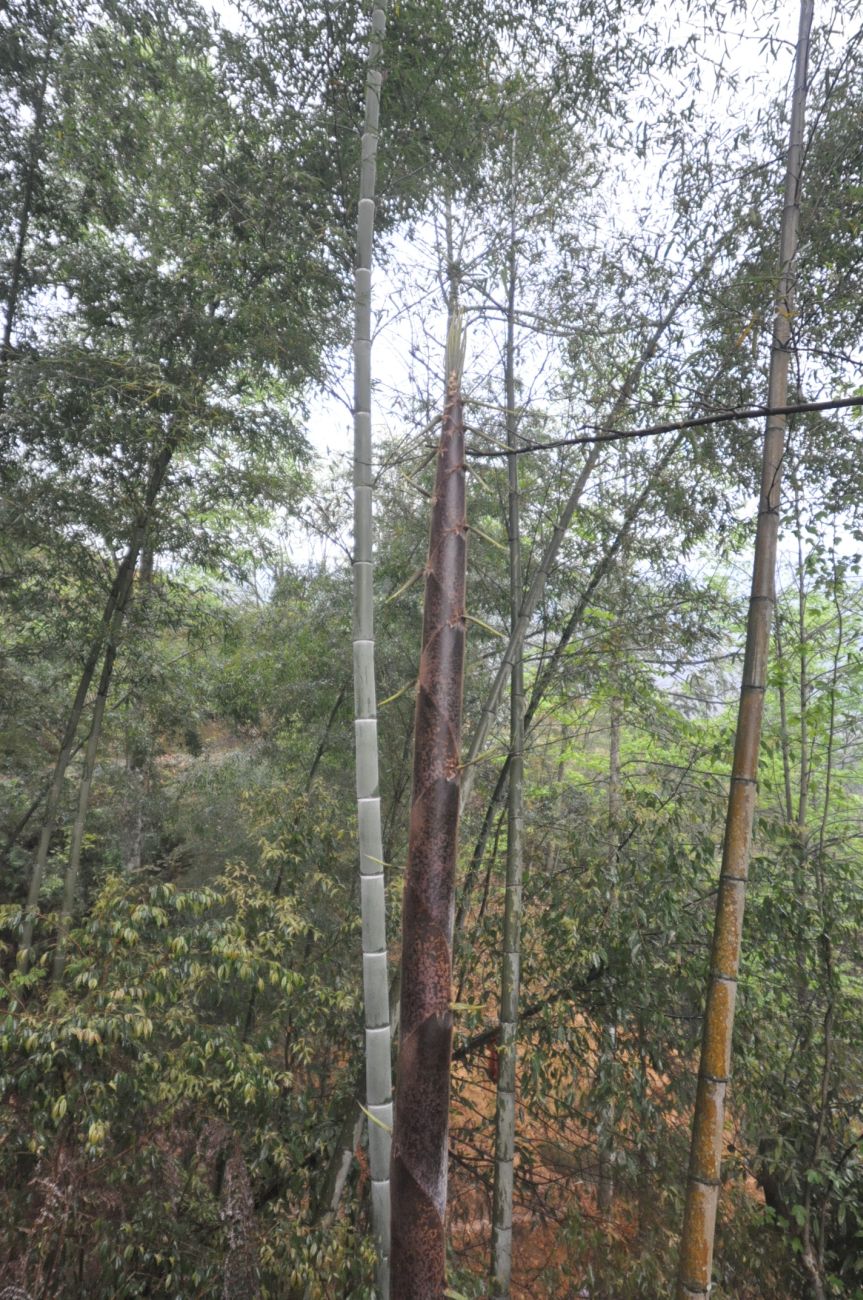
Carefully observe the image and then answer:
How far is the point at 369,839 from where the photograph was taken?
1.55 meters

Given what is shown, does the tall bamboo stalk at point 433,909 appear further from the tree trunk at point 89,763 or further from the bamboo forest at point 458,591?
the tree trunk at point 89,763

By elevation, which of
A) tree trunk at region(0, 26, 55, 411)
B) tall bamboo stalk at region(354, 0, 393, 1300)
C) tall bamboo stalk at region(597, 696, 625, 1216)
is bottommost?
tall bamboo stalk at region(597, 696, 625, 1216)

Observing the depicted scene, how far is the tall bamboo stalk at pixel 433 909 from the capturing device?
1.06m

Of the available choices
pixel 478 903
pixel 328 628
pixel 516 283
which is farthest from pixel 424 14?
pixel 478 903

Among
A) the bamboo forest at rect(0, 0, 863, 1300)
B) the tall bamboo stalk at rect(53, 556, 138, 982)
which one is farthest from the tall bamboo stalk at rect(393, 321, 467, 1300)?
the tall bamboo stalk at rect(53, 556, 138, 982)

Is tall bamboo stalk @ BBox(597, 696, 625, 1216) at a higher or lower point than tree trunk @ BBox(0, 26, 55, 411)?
lower

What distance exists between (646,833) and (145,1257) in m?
2.52

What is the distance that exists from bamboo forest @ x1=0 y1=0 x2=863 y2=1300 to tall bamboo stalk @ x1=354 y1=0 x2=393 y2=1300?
0.04 ft

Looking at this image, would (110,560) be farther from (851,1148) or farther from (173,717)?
(851,1148)

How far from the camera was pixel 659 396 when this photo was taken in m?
2.29

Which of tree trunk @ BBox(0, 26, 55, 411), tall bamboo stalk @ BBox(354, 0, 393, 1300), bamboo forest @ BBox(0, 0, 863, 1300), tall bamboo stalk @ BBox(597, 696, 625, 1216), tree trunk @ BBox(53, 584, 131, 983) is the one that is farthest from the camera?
tree trunk @ BBox(53, 584, 131, 983)

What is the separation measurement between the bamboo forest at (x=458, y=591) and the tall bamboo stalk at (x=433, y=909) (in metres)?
0.01

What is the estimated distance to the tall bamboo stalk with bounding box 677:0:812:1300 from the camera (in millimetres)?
1697

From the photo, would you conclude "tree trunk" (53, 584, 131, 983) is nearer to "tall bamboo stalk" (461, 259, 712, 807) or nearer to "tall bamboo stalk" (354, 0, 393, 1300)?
"tall bamboo stalk" (461, 259, 712, 807)
